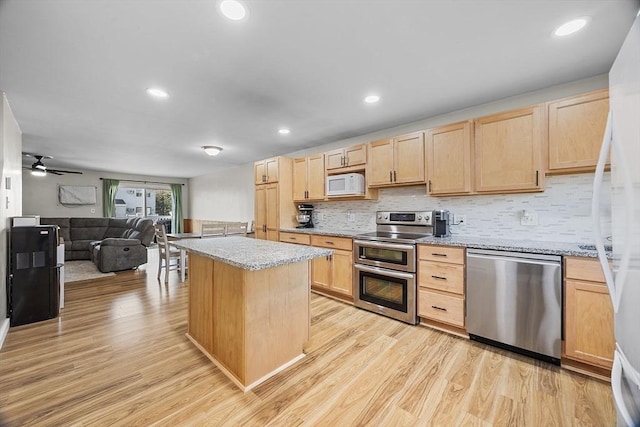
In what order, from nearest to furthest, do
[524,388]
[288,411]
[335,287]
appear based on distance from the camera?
[288,411] → [524,388] → [335,287]

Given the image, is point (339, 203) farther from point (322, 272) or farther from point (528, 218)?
point (528, 218)

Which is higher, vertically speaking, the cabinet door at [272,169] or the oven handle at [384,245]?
the cabinet door at [272,169]

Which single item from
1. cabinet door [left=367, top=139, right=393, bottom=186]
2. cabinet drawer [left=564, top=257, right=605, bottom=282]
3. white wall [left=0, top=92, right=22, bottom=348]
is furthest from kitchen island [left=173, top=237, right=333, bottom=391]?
white wall [left=0, top=92, right=22, bottom=348]

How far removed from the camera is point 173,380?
1809mm

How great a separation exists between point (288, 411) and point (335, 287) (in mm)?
1966

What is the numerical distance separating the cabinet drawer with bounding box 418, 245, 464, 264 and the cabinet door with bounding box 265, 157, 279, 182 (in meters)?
2.68

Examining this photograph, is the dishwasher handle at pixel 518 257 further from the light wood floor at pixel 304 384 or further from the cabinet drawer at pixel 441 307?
the light wood floor at pixel 304 384

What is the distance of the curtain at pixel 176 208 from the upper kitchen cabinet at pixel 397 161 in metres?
7.89

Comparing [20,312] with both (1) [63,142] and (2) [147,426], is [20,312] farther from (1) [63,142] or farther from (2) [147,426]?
(1) [63,142]

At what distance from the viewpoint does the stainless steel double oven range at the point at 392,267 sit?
2717 millimetres

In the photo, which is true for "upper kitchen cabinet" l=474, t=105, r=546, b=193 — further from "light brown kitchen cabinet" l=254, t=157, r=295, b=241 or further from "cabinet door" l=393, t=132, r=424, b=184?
"light brown kitchen cabinet" l=254, t=157, r=295, b=241

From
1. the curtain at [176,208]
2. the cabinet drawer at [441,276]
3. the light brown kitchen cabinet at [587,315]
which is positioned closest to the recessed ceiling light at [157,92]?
the cabinet drawer at [441,276]

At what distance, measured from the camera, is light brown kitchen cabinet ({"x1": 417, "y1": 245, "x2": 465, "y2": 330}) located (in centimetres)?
242

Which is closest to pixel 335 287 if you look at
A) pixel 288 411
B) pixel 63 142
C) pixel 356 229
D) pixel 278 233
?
pixel 356 229
